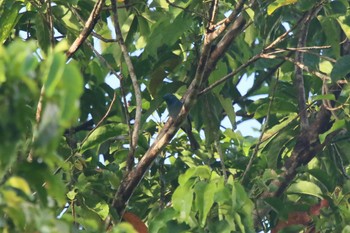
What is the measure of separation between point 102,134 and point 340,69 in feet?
2.88

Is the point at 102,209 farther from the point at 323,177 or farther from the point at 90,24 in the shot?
the point at 323,177

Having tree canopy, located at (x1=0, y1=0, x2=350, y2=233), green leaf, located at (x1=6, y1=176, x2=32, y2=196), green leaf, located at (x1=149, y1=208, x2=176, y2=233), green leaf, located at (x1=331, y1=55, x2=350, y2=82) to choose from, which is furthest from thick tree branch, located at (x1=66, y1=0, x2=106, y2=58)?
green leaf, located at (x1=6, y1=176, x2=32, y2=196)

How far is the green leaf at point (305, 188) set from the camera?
374 centimetres

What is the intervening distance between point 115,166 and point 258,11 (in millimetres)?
932

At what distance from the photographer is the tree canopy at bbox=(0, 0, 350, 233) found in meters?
3.40

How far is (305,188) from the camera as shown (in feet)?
12.3

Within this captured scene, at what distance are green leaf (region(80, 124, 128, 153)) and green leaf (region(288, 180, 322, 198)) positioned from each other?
650 mm

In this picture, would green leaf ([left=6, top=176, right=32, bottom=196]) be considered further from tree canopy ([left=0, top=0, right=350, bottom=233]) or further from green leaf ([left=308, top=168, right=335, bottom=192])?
green leaf ([left=308, top=168, right=335, bottom=192])

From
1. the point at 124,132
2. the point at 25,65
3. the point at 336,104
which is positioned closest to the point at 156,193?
the point at 124,132

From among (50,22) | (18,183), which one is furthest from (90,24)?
(18,183)

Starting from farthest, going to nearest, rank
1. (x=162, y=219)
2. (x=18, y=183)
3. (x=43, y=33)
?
(x=43, y=33), (x=162, y=219), (x=18, y=183)

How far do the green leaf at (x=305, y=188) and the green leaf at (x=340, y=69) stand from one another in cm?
45

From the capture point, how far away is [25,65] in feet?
4.95

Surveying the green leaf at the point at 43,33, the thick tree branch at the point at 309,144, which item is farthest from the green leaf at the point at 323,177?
the green leaf at the point at 43,33
